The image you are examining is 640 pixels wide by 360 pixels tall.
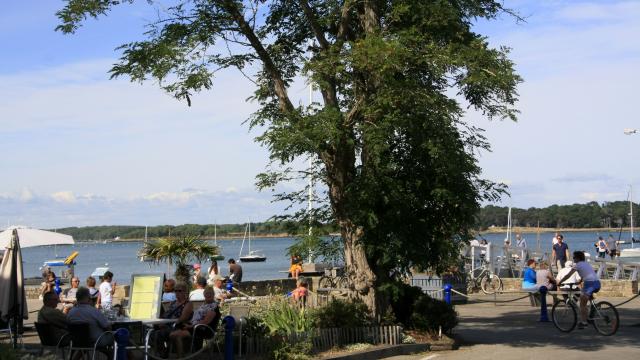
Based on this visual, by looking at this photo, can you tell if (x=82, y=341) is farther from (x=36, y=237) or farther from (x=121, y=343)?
(x=36, y=237)

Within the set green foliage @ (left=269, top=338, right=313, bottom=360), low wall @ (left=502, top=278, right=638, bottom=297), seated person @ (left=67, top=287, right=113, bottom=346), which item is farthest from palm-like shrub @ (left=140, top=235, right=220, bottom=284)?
low wall @ (left=502, top=278, right=638, bottom=297)

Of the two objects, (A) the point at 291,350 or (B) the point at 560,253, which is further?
(B) the point at 560,253

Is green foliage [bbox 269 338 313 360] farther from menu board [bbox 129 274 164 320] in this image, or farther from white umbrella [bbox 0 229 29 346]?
white umbrella [bbox 0 229 29 346]

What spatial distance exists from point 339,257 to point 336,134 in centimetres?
337

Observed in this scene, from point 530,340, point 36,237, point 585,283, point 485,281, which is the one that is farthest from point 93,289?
point 485,281

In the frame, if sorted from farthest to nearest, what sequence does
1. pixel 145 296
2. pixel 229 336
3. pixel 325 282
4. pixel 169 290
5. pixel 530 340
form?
pixel 325 282 → pixel 169 290 → pixel 530 340 → pixel 145 296 → pixel 229 336

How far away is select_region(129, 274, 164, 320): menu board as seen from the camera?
15.4m

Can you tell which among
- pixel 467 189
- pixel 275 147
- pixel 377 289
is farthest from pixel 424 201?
pixel 275 147

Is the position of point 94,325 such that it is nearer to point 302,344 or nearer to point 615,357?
point 302,344

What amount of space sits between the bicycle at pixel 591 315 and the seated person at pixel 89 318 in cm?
1073

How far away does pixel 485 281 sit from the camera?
31.7 meters

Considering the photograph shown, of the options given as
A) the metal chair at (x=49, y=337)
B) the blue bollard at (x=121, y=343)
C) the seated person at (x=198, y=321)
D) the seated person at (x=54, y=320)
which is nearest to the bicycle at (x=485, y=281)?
the seated person at (x=198, y=321)

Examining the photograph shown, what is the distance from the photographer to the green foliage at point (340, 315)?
51.7ft

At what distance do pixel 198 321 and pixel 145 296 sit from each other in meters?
2.11
